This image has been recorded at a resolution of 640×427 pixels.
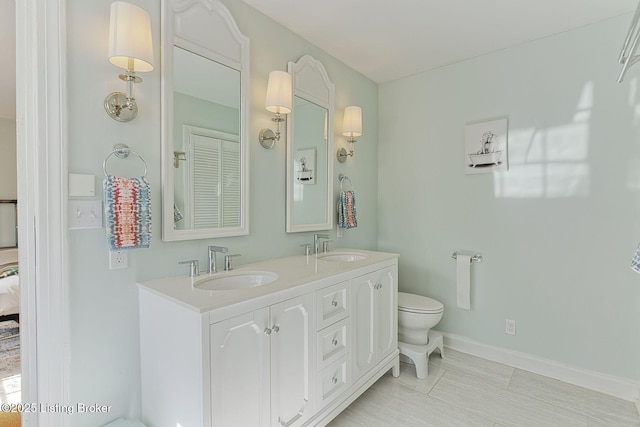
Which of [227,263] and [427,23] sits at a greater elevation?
[427,23]

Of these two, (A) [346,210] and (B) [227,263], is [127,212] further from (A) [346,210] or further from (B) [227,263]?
(A) [346,210]

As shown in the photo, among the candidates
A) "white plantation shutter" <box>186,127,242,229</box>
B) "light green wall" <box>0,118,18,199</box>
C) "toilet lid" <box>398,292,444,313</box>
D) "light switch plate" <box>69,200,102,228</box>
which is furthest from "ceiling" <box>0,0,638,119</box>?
"light green wall" <box>0,118,18,199</box>

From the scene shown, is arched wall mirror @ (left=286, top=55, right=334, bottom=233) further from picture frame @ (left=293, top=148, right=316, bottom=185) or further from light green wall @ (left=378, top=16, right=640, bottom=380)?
light green wall @ (left=378, top=16, right=640, bottom=380)

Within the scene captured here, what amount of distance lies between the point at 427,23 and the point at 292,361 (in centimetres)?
222

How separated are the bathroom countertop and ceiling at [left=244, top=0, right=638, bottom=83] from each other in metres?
1.57

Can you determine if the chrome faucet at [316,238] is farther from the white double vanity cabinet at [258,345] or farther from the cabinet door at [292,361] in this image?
the cabinet door at [292,361]

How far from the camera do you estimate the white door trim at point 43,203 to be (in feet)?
3.72

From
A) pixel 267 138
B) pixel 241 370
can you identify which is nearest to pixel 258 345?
pixel 241 370

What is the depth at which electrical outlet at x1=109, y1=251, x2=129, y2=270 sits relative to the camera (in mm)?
1300

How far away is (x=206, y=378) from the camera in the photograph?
1066 mm

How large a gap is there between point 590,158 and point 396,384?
6.64 feet

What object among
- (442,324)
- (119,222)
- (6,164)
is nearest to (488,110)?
→ (442,324)

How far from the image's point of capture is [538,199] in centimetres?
224

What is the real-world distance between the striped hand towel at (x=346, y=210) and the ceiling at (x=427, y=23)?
45.0 inches
